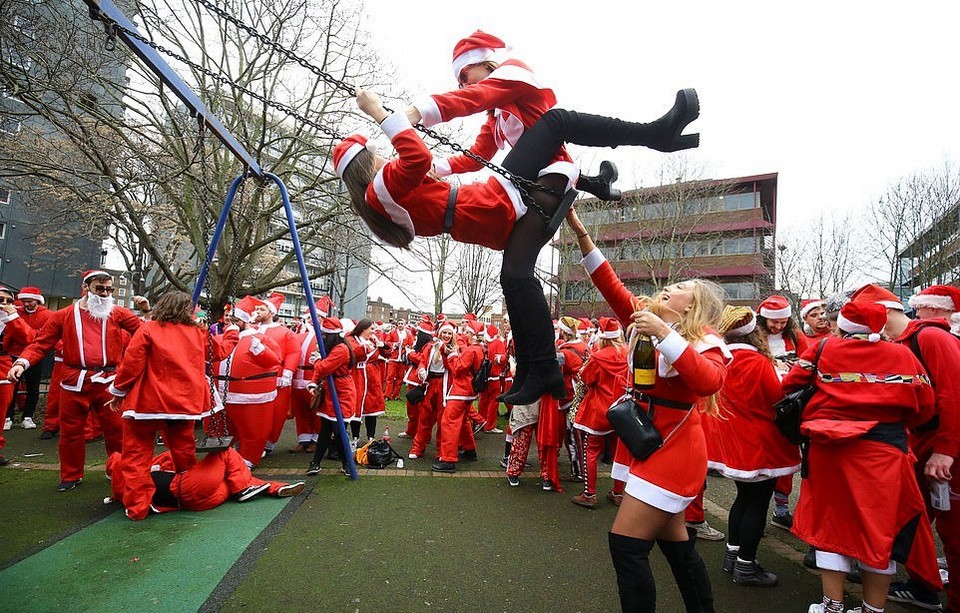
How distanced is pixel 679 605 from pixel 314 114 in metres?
12.5

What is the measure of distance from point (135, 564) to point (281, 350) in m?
3.72

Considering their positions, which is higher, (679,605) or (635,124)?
(635,124)

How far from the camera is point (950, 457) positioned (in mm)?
3215

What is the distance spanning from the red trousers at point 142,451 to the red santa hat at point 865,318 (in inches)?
228

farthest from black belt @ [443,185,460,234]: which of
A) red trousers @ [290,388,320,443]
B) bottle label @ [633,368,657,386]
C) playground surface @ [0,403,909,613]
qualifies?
red trousers @ [290,388,320,443]

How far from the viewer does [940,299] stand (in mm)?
3908

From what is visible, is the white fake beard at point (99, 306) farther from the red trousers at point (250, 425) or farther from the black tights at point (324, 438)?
the black tights at point (324, 438)

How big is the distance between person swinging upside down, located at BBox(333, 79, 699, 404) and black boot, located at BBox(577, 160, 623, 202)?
0.24 metres

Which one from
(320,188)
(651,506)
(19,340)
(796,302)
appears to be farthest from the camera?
(796,302)

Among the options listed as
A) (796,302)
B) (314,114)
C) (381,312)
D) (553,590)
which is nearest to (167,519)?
(553,590)

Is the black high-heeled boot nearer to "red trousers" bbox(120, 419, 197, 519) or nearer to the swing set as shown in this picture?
the swing set

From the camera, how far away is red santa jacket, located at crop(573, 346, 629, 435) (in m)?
5.79

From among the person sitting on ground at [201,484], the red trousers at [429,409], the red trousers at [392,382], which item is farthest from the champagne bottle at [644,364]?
the red trousers at [392,382]

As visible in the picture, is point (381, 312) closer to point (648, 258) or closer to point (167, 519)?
point (648, 258)
